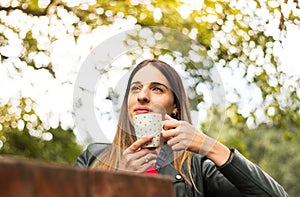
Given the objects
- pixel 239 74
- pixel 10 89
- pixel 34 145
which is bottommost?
pixel 34 145

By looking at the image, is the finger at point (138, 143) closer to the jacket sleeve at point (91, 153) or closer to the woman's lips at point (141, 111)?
the woman's lips at point (141, 111)

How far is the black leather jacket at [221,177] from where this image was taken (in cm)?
163

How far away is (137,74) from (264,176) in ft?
1.53

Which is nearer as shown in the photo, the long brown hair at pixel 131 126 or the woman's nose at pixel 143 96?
the woman's nose at pixel 143 96

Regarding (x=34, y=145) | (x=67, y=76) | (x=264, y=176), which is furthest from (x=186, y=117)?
(x=34, y=145)

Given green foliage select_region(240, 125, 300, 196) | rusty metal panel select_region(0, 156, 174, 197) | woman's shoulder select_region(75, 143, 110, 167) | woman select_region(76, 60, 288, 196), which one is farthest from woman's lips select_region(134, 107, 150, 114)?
green foliage select_region(240, 125, 300, 196)

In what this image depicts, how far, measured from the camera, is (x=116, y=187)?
1.94ft

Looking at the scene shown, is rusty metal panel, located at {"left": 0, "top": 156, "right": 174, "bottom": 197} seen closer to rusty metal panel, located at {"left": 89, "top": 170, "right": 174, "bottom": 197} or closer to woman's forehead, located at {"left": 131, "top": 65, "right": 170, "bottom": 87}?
rusty metal panel, located at {"left": 89, "top": 170, "right": 174, "bottom": 197}

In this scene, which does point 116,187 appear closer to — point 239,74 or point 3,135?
point 239,74

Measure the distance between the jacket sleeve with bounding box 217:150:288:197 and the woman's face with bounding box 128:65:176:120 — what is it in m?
0.27

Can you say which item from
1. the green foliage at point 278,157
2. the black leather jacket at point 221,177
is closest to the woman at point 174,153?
the black leather jacket at point 221,177

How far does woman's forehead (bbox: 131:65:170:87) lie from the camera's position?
5.96 ft

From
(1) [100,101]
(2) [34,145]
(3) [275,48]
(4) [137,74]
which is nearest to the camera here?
(4) [137,74]

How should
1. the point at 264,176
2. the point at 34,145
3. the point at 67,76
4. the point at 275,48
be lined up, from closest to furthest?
the point at 264,176
the point at 275,48
the point at 67,76
the point at 34,145
